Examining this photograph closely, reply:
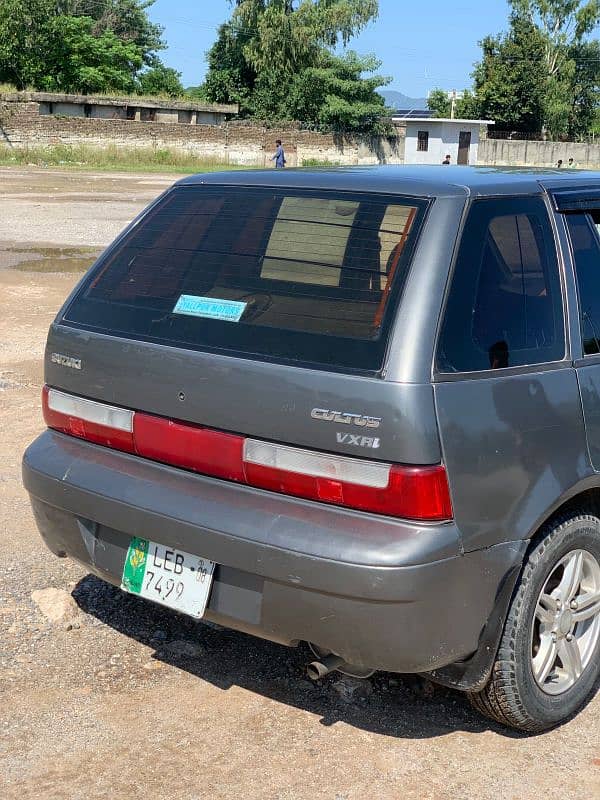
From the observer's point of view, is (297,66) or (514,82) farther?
(514,82)

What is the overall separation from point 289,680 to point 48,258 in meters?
12.2

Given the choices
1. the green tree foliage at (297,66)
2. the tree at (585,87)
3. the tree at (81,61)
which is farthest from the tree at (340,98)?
the tree at (585,87)

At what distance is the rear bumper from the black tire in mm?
129

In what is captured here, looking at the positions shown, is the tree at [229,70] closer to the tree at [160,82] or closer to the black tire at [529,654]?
the tree at [160,82]

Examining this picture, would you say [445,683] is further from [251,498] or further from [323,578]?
[251,498]

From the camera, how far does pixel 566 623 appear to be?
10.9ft

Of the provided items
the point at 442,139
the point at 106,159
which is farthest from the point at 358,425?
the point at 442,139

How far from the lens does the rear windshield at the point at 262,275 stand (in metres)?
2.98

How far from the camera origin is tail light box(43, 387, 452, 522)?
2.78 meters

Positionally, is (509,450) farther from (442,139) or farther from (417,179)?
(442,139)

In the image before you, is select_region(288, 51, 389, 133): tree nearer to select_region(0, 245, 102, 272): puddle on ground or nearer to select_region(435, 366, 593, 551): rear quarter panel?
select_region(0, 245, 102, 272): puddle on ground

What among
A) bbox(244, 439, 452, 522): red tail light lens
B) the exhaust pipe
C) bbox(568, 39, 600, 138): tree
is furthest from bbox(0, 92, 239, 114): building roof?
the exhaust pipe

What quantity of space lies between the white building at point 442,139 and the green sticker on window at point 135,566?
61.5 m

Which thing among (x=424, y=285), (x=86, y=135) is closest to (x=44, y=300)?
(x=424, y=285)
